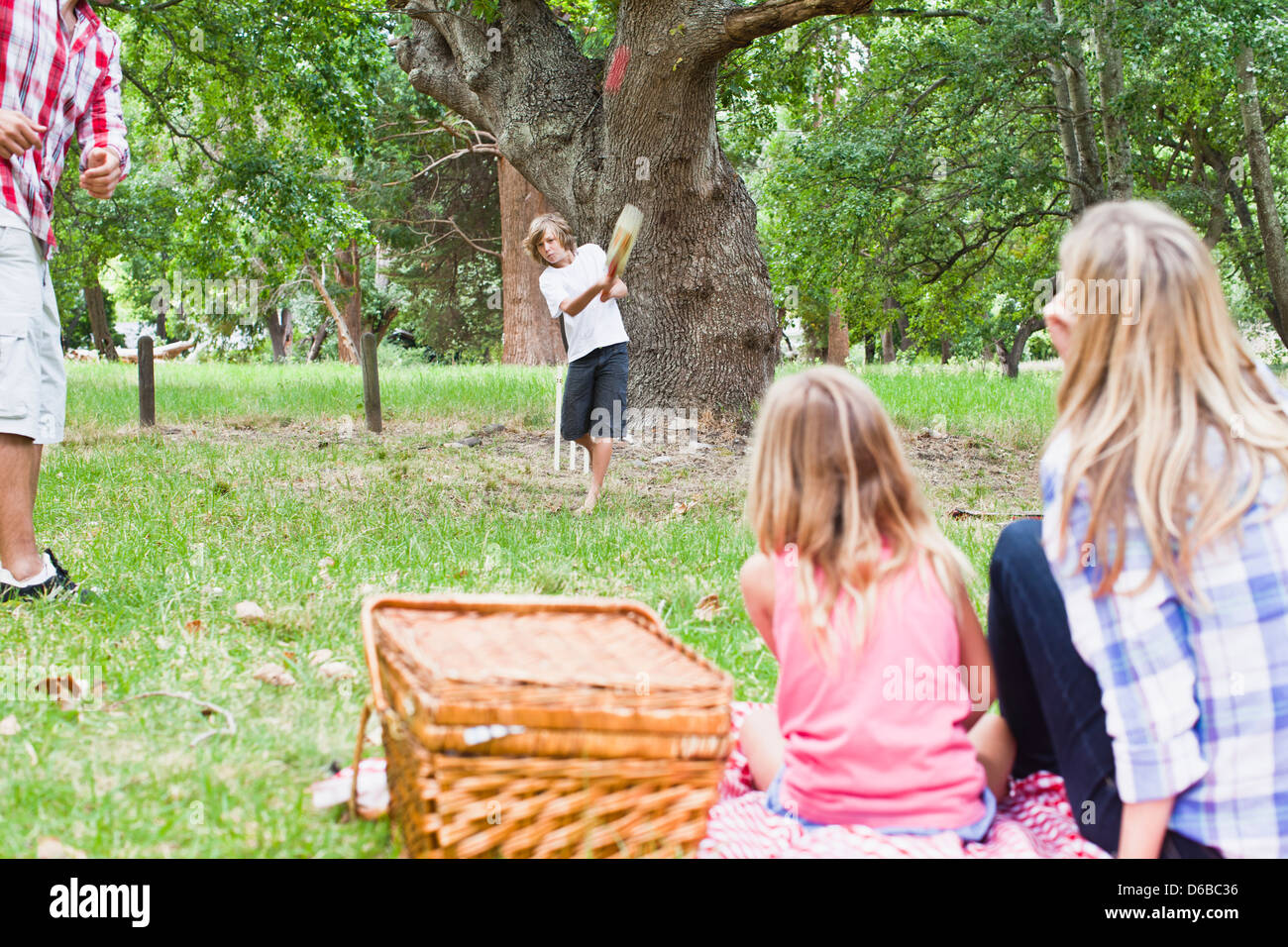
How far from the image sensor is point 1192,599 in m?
1.81

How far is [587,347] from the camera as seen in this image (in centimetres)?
639

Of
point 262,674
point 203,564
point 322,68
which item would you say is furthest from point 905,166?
point 262,674

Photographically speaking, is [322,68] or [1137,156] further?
[1137,156]

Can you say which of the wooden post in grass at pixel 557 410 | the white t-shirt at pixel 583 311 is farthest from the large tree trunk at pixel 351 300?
the white t-shirt at pixel 583 311

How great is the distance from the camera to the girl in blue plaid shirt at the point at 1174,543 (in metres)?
1.80

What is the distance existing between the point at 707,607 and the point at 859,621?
2.03 m

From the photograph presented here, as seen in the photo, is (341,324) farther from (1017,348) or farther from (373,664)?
(373,664)

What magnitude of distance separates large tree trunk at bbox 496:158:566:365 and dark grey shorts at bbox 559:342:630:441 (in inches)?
494

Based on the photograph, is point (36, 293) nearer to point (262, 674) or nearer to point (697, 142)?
point (262, 674)

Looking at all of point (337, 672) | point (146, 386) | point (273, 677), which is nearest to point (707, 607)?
point (337, 672)

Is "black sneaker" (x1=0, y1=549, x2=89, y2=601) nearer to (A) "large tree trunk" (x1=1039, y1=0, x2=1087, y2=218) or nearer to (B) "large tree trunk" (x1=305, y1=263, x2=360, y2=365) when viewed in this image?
(A) "large tree trunk" (x1=1039, y1=0, x2=1087, y2=218)

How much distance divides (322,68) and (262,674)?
8177 mm

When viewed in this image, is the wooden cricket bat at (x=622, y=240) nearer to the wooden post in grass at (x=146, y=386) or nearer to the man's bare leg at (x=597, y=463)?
the man's bare leg at (x=597, y=463)

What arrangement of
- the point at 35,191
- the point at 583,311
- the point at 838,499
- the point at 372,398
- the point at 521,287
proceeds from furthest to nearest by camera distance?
the point at 521,287
the point at 372,398
the point at 583,311
the point at 35,191
the point at 838,499
